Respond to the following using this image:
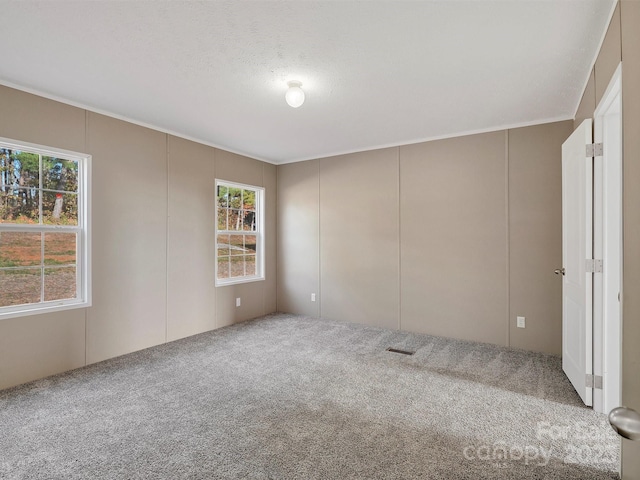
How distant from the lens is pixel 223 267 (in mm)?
4973

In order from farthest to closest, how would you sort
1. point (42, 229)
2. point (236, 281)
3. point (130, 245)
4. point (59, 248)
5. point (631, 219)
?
point (236, 281), point (130, 245), point (59, 248), point (42, 229), point (631, 219)

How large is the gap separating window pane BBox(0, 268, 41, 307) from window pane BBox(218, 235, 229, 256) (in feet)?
7.00

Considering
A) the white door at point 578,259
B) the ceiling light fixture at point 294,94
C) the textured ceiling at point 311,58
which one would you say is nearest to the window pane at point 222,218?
the textured ceiling at point 311,58

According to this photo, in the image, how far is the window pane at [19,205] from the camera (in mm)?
2943

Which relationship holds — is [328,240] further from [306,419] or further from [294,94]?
[306,419]

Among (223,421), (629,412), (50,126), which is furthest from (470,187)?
(50,126)

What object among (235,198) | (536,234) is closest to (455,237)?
(536,234)

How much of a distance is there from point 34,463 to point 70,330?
1620 millimetres

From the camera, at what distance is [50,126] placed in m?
3.16

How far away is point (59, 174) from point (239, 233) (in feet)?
7.89

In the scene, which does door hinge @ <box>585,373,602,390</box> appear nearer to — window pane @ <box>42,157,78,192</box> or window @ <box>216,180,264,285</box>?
window @ <box>216,180,264,285</box>

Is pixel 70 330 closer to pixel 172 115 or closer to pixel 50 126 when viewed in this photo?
pixel 50 126

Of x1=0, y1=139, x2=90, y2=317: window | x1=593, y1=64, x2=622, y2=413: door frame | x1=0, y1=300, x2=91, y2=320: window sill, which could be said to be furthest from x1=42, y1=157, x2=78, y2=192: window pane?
x1=593, y1=64, x2=622, y2=413: door frame

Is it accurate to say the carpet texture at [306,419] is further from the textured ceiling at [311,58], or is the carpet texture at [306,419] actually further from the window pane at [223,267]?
the textured ceiling at [311,58]
